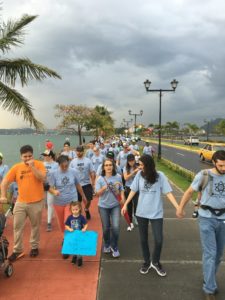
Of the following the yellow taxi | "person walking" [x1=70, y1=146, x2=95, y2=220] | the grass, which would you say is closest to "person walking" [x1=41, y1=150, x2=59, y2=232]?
"person walking" [x1=70, y1=146, x2=95, y2=220]

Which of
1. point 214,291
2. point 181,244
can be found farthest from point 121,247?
point 214,291

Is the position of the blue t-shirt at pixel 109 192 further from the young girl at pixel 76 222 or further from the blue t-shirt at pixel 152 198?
the blue t-shirt at pixel 152 198

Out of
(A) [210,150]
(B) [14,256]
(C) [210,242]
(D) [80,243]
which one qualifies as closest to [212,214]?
(C) [210,242]

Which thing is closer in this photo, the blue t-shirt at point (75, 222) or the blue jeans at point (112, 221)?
the blue t-shirt at point (75, 222)

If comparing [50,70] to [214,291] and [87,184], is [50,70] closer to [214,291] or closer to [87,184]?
[87,184]

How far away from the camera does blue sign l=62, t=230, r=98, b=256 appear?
4941 mm

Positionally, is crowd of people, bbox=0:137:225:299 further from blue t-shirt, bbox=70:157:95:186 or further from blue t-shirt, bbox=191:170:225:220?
blue t-shirt, bbox=70:157:95:186

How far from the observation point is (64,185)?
5.73 metres

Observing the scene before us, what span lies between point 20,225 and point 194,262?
2.90 meters

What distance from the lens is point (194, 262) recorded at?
5.20m

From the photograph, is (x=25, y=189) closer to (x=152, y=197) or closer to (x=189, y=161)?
(x=152, y=197)

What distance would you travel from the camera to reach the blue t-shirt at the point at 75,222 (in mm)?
5137

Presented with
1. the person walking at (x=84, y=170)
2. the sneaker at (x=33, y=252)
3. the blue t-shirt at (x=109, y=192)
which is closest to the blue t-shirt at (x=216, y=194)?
the blue t-shirt at (x=109, y=192)

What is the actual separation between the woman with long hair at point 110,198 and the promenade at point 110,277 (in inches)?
19.3
